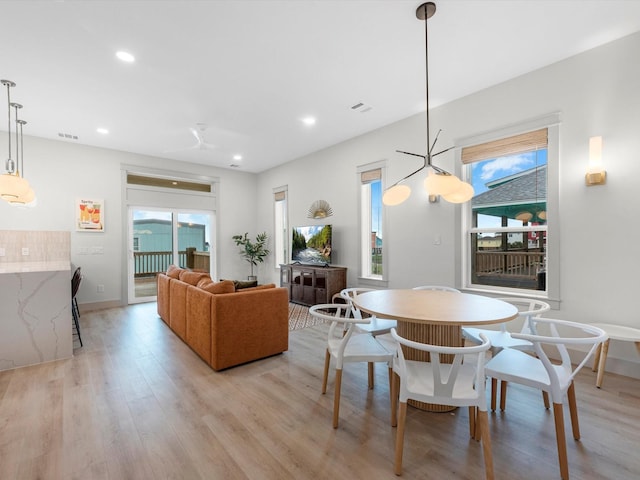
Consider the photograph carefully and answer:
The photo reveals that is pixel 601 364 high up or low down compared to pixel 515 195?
down

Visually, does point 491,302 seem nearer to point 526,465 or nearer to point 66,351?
point 526,465

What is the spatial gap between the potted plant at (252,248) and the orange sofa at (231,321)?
11.7ft

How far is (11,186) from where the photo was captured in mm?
3104

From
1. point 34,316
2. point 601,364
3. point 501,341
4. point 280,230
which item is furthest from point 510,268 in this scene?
point 34,316

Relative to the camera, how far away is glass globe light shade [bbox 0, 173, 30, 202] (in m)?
3.07

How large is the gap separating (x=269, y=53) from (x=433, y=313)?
2.74m

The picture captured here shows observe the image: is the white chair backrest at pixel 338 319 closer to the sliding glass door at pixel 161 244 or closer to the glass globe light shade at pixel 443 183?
the glass globe light shade at pixel 443 183

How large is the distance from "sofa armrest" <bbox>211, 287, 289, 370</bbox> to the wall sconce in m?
Result: 3.23

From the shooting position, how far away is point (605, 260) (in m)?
2.75

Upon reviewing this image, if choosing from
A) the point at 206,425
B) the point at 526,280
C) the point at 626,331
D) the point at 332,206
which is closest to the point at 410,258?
the point at 526,280

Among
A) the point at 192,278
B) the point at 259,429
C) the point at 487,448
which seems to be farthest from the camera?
the point at 192,278

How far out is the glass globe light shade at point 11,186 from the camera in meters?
3.07

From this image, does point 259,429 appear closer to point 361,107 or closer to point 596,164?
point 596,164

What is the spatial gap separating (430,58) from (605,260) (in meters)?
2.54
